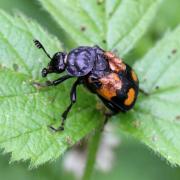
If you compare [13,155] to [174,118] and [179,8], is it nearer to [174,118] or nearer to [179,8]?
[174,118]

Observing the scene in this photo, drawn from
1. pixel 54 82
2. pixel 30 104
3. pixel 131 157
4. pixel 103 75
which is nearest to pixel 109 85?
pixel 103 75

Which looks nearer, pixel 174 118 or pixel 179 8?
pixel 174 118

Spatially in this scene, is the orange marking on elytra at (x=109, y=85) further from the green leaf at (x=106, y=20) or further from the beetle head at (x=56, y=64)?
the green leaf at (x=106, y=20)

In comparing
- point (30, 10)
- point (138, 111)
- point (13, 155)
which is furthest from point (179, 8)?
point (13, 155)

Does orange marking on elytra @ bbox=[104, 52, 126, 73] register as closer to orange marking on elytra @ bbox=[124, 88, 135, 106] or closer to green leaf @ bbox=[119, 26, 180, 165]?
orange marking on elytra @ bbox=[124, 88, 135, 106]

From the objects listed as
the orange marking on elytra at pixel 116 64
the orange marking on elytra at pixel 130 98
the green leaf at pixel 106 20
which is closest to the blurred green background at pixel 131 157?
the green leaf at pixel 106 20

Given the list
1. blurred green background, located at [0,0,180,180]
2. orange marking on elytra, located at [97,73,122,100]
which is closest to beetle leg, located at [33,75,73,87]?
orange marking on elytra, located at [97,73,122,100]

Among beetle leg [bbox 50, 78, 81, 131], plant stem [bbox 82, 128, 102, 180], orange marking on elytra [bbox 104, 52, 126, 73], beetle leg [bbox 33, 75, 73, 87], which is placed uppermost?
beetle leg [bbox 33, 75, 73, 87]
